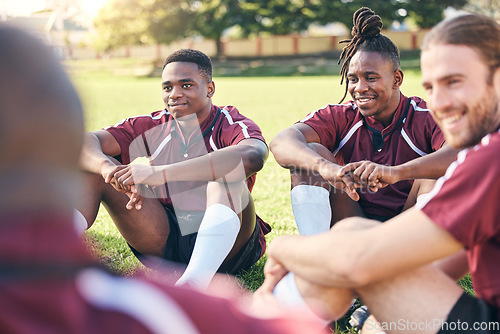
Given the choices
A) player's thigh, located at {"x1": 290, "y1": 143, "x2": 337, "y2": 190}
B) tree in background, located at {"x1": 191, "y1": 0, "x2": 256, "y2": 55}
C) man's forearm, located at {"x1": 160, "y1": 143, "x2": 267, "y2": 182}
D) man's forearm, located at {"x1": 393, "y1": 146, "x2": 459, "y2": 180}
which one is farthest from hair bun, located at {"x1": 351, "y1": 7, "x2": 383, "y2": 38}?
tree in background, located at {"x1": 191, "y1": 0, "x2": 256, "y2": 55}

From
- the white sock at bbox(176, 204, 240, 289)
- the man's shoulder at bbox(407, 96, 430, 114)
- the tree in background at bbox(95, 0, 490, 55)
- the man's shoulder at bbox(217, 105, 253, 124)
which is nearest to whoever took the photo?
the white sock at bbox(176, 204, 240, 289)

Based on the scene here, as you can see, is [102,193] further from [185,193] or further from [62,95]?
[62,95]

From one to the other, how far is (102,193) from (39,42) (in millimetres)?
2423

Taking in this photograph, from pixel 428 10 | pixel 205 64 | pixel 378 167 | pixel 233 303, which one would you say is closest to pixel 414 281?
pixel 233 303

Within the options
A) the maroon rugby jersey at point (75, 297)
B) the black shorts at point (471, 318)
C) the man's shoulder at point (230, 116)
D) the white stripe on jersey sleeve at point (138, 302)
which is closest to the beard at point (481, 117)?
the black shorts at point (471, 318)

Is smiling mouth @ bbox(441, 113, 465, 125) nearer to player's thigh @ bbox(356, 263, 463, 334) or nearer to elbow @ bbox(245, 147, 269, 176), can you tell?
player's thigh @ bbox(356, 263, 463, 334)

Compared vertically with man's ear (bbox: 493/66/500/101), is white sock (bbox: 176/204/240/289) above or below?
below

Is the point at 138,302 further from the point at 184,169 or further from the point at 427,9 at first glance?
the point at 427,9

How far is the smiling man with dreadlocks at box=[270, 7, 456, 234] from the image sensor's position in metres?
2.99

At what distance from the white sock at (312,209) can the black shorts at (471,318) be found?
130 cm

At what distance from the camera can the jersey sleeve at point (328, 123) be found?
3500 millimetres

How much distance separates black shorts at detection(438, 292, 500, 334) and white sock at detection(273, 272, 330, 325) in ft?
1.34

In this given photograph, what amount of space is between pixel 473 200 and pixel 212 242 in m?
1.68

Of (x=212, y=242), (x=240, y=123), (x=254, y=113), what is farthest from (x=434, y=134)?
(x=254, y=113)
